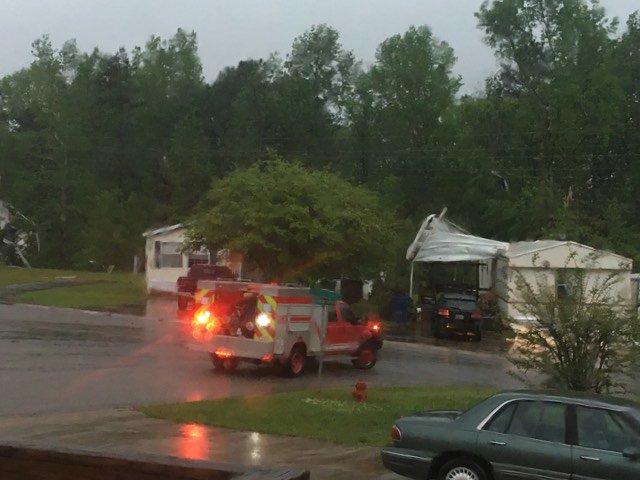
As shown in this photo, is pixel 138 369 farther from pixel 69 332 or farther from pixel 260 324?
pixel 69 332

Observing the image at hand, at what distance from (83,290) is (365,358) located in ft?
83.0

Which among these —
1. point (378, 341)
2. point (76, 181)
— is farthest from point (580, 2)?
point (378, 341)

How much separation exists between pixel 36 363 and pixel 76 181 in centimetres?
5505

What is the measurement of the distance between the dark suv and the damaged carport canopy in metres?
6.16

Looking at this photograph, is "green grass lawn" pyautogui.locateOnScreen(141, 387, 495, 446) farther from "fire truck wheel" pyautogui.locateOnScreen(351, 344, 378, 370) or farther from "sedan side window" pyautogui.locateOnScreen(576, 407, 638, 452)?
"fire truck wheel" pyautogui.locateOnScreen(351, 344, 378, 370)

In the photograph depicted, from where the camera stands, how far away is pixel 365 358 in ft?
75.4

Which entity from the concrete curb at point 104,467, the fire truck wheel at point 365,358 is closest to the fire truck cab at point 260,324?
the fire truck wheel at point 365,358

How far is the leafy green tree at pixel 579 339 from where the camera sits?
507 inches

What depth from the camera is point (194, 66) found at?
272 ft

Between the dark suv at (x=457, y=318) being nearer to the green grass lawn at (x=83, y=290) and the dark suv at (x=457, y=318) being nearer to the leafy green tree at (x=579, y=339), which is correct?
the green grass lawn at (x=83, y=290)

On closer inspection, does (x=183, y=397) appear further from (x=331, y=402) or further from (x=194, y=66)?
(x=194, y=66)

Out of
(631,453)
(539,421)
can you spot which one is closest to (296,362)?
(539,421)

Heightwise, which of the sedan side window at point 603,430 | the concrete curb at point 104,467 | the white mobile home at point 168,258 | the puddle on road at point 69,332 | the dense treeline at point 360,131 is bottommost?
the puddle on road at point 69,332

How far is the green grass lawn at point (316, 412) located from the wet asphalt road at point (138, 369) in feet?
4.74
